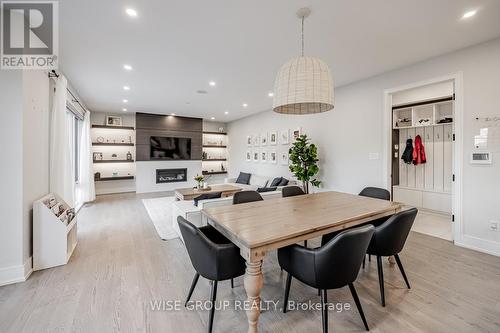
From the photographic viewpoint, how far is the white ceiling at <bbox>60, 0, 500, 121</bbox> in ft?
7.02

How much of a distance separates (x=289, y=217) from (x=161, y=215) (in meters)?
3.68

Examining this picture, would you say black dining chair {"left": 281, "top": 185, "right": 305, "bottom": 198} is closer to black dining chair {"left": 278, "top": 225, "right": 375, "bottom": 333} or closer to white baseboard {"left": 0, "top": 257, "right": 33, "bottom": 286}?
black dining chair {"left": 278, "top": 225, "right": 375, "bottom": 333}

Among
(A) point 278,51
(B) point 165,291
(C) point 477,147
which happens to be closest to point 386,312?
(B) point 165,291

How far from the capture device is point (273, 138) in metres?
6.63

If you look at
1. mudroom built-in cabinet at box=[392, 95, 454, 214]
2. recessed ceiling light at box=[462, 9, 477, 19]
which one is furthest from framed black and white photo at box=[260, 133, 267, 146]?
recessed ceiling light at box=[462, 9, 477, 19]

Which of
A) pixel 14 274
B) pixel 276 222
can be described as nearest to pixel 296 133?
pixel 276 222

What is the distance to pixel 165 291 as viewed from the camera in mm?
2125

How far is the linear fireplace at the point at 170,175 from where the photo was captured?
25.5 feet

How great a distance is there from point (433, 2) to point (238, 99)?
4.18 m

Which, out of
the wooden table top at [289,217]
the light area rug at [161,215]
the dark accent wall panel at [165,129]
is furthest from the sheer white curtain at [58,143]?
the dark accent wall panel at [165,129]

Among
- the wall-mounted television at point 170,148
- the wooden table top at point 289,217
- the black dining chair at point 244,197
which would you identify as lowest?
the wooden table top at point 289,217

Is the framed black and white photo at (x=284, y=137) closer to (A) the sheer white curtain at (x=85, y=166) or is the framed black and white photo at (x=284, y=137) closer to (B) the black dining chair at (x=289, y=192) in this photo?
(B) the black dining chair at (x=289, y=192)

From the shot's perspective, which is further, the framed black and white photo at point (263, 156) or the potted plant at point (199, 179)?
the framed black and white photo at point (263, 156)

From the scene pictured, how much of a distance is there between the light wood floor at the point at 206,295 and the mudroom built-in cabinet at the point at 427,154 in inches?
84.6
